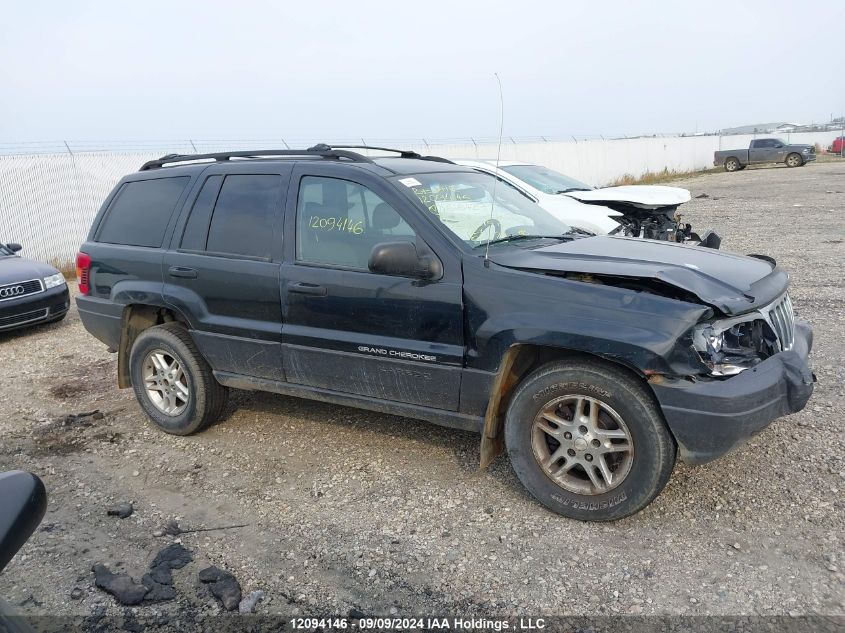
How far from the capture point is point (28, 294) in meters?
8.62

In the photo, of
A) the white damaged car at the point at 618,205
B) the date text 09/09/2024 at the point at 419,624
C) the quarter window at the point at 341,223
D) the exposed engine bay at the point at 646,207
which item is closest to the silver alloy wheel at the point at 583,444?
the date text 09/09/2024 at the point at 419,624

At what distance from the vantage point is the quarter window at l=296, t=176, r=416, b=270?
4.22 m

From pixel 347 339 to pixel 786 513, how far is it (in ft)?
8.39

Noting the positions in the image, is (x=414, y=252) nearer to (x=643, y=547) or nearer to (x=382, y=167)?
(x=382, y=167)

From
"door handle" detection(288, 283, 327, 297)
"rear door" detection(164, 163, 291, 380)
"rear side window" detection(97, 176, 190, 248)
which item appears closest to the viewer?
"door handle" detection(288, 283, 327, 297)

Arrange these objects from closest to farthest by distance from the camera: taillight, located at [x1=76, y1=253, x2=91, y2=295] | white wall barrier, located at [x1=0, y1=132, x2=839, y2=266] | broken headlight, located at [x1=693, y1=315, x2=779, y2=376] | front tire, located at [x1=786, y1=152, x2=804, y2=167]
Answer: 1. broken headlight, located at [x1=693, y1=315, x2=779, y2=376]
2. taillight, located at [x1=76, y1=253, x2=91, y2=295]
3. white wall barrier, located at [x1=0, y1=132, x2=839, y2=266]
4. front tire, located at [x1=786, y1=152, x2=804, y2=167]

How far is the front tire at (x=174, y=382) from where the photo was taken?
5.04 metres

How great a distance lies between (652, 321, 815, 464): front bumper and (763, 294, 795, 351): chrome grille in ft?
1.04

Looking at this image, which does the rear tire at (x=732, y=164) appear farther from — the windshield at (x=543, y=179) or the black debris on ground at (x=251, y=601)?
the black debris on ground at (x=251, y=601)

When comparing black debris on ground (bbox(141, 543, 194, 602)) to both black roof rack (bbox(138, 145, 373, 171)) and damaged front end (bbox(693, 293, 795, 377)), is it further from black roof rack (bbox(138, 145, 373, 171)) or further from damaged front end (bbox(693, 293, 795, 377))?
damaged front end (bbox(693, 293, 795, 377))

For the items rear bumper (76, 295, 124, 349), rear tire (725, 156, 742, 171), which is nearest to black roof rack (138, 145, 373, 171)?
rear bumper (76, 295, 124, 349)

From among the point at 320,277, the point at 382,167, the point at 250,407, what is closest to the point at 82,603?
the point at 320,277

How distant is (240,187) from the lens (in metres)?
4.84

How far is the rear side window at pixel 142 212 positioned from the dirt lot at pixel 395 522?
4.68ft
